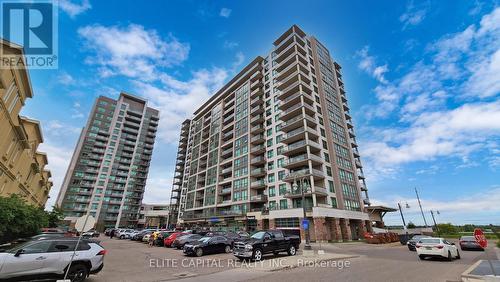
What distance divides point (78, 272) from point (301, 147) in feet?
125

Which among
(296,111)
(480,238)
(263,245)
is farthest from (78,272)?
(296,111)

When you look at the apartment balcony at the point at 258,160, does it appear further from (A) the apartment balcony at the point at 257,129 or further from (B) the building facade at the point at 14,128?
(B) the building facade at the point at 14,128

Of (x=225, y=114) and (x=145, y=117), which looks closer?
(x=225, y=114)

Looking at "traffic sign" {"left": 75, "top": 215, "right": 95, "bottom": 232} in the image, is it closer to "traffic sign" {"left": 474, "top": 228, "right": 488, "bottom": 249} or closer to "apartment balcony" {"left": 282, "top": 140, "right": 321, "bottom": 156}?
"traffic sign" {"left": 474, "top": 228, "right": 488, "bottom": 249}

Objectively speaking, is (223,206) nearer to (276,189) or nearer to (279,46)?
(276,189)

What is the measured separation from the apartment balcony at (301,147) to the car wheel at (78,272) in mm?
37445

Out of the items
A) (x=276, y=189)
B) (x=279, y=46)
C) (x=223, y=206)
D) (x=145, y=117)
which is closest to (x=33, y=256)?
(x=276, y=189)

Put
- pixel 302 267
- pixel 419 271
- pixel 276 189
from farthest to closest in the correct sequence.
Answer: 1. pixel 276 189
2. pixel 302 267
3. pixel 419 271

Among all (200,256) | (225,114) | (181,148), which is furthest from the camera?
(181,148)

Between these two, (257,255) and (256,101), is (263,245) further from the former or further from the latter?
(256,101)

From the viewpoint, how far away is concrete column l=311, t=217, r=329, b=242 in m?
35.6

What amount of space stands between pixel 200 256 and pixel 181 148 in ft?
256

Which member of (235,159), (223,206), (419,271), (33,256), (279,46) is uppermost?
(279,46)

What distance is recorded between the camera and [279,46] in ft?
195
